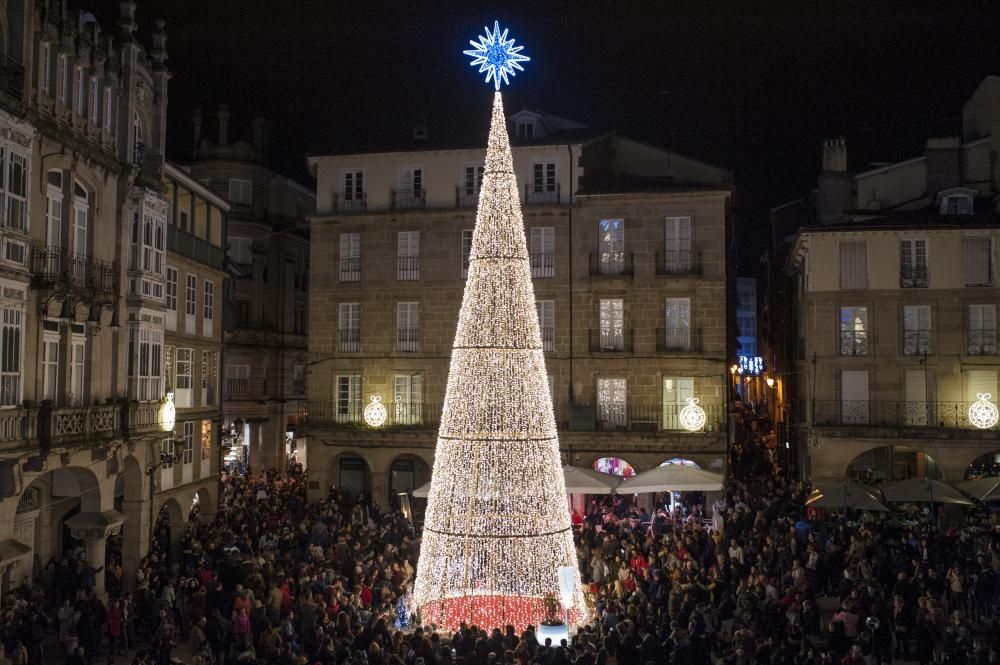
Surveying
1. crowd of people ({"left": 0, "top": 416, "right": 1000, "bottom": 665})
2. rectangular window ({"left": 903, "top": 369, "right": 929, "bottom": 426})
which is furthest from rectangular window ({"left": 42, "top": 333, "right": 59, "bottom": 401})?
rectangular window ({"left": 903, "top": 369, "right": 929, "bottom": 426})

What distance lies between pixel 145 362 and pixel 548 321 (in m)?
16.1

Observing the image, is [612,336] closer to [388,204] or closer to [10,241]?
[388,204]

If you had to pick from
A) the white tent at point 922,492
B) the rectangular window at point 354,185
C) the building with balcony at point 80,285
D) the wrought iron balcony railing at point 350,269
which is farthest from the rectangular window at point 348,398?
the white tent at point 922,492

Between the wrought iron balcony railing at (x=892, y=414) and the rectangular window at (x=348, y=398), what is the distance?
1812cm

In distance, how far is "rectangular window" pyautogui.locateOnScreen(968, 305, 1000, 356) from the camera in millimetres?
34781

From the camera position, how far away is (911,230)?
35.3 metres

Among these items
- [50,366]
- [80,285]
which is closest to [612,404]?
[80,285]

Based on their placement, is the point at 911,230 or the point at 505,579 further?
the point at 911,230

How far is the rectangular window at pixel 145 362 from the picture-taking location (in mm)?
27016

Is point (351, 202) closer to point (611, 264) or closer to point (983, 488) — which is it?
point (611, 264)

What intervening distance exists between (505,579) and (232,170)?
109ft

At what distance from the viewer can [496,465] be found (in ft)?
67.4

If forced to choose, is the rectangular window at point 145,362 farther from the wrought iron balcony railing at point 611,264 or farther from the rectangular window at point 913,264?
the rectangular window at point 913,264

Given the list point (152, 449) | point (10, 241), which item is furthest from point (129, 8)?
point (152, 449)
